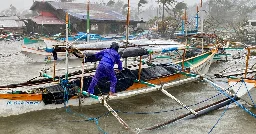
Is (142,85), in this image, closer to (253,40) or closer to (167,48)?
(167,48)

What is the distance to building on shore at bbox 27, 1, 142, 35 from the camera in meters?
33.7

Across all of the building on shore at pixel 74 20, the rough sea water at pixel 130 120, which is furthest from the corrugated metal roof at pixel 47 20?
the rough sea water at pixel 130 120

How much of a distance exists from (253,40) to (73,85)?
24127mm

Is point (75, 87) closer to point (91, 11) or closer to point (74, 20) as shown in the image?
point (74, 20)

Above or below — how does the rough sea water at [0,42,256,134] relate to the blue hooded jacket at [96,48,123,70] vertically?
below

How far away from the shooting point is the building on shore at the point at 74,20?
33.7 meters

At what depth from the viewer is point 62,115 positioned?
947 cm

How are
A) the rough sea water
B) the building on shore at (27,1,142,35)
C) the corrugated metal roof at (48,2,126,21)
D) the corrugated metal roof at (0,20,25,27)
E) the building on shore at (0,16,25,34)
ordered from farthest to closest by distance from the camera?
the corrugated metal roof at (0,20,25,27)
the building on shore at (0,16,25,34)
the corrugated metal roof at (48,2,126,21)
the building on shore at (27,1,142,35)
the rough sea water

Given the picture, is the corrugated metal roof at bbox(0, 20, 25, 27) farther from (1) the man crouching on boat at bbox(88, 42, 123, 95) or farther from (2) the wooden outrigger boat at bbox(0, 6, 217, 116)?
(1) the man crouching on boat at bbox(88, 42, 123, 95)

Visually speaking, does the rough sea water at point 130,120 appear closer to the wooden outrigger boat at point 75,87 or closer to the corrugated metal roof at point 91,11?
the wooden outrigger boat at point 75,87

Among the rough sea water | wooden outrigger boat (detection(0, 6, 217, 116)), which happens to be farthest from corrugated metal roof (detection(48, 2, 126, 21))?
the rough sea water

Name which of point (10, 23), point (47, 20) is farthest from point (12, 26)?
point (47, 20)

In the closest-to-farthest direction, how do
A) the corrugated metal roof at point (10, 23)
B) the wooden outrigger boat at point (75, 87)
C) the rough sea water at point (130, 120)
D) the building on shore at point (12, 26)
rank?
1. the rough sea water at point (130, 120)
2. the wooden outrigger boat at point (75, 87)
3. the building on shore at point (12, 26)
4. the corrugated metal roof at point (10, 23)

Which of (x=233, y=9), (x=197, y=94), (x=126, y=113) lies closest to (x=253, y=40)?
(x=197, y=94)
